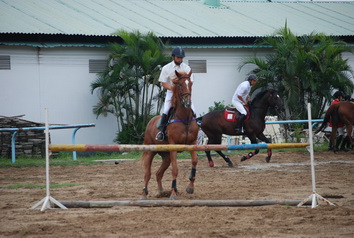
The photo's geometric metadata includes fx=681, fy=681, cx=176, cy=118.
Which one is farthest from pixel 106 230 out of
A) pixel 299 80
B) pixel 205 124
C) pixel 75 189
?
A: pixel 299 80

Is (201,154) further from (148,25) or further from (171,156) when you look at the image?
(171,156)

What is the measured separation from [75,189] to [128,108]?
13283mm

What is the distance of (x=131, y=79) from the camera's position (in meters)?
27.0

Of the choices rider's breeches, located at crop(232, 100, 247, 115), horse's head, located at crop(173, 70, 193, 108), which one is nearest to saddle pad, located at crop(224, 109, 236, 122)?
rider's breeches, located at crop(232, 100, 247, 115)

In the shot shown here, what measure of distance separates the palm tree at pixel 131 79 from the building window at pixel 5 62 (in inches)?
133

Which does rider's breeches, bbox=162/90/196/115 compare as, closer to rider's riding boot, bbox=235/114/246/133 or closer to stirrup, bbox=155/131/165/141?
stirrup, bbox=155/131/165/141

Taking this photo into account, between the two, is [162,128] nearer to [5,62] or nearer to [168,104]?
[168,104]

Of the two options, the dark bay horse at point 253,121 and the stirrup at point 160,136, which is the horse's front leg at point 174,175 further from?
the dark bay horse at point 253,121

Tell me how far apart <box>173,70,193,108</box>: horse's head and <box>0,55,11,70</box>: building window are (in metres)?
15.4

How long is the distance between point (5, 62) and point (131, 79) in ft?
16.2

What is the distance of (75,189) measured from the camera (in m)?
14.5

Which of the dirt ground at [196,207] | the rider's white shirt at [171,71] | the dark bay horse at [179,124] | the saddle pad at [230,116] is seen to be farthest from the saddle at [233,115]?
the dark bay horse at [179,124]

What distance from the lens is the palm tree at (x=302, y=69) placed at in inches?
1137

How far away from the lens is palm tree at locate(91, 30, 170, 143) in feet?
88.2
